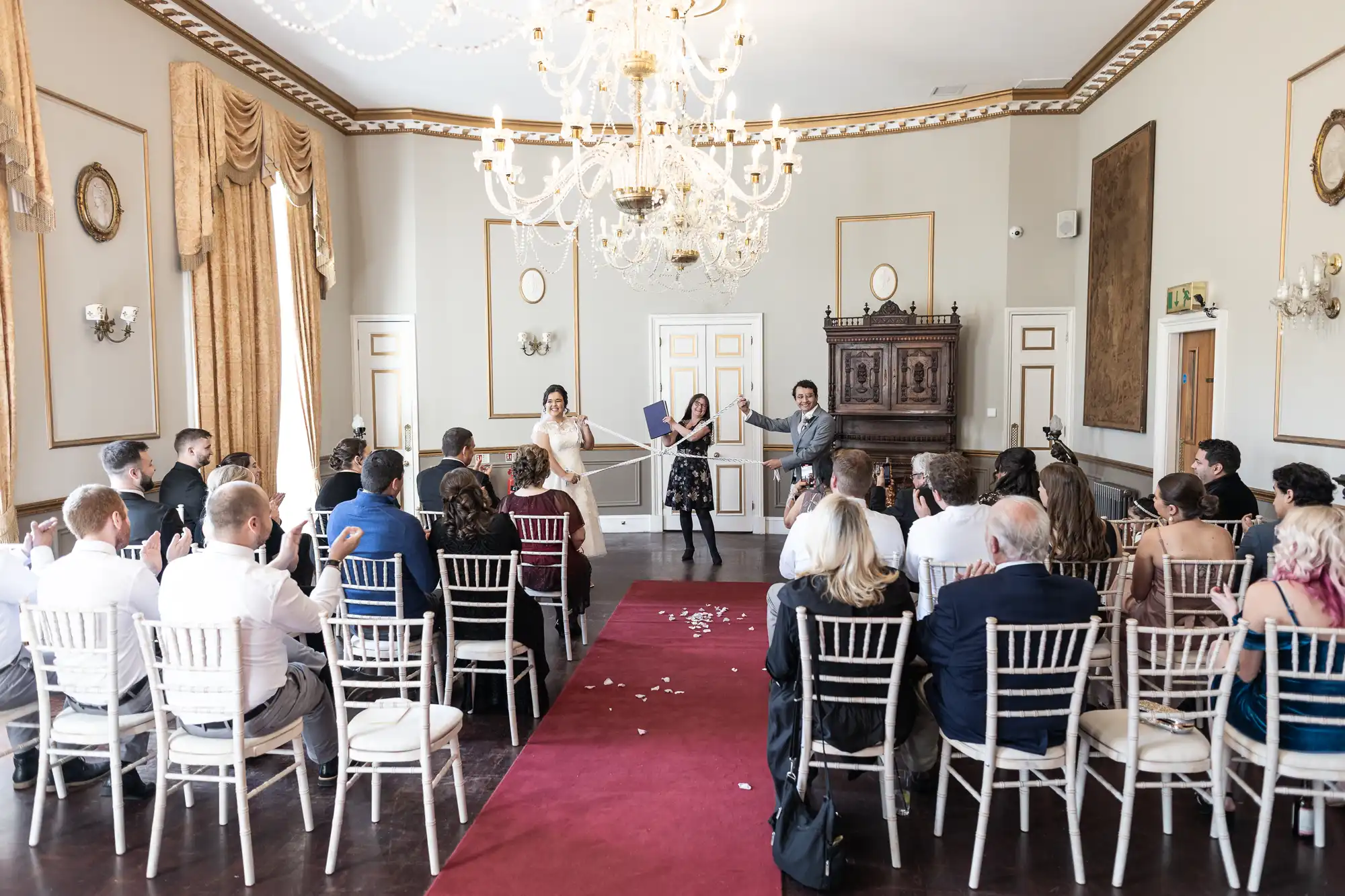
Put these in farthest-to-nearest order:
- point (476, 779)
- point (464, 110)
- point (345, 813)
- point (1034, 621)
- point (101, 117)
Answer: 1. point (464, 110)
2. point (101, 117)
3. point (476, 779)
4. point (345, 813)
5. point (1034, 621)

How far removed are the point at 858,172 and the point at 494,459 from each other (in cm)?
506

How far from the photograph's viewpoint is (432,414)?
30.8 ft

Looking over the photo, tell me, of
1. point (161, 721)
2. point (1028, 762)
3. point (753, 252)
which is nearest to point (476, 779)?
Result: point (161, 721)

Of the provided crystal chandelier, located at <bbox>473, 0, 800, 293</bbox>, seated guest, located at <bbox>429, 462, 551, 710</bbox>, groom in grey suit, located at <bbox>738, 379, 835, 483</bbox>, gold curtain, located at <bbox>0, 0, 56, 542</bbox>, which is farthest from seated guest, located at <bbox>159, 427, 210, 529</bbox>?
groom in grey suit, located at <bbox>738, 379, 835, 483</bbox>

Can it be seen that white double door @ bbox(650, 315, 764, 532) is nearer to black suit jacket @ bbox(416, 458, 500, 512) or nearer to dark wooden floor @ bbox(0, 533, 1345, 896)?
black suit jacket @ bbox(416, 458, 500, 512)

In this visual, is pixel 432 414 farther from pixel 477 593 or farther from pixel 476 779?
pixel 476 779

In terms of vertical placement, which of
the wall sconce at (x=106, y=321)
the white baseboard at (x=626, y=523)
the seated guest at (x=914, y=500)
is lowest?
the white baseboard at (x=626, y=523)

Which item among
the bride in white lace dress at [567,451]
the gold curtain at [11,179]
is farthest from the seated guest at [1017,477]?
the gold curtain at [11,179]

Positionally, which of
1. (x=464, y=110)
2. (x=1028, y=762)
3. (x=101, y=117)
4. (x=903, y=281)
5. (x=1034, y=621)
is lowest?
(x=1028, y=762)

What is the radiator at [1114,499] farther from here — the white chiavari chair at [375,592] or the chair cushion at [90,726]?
the chair cushion at [90,726]

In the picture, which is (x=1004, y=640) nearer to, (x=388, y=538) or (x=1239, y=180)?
(x=388, y=538)

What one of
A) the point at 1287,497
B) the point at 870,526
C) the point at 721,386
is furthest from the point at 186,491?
the point at 721,386

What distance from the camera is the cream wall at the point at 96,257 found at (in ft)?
16.9

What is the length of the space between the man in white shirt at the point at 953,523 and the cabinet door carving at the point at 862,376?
514 centimetres
